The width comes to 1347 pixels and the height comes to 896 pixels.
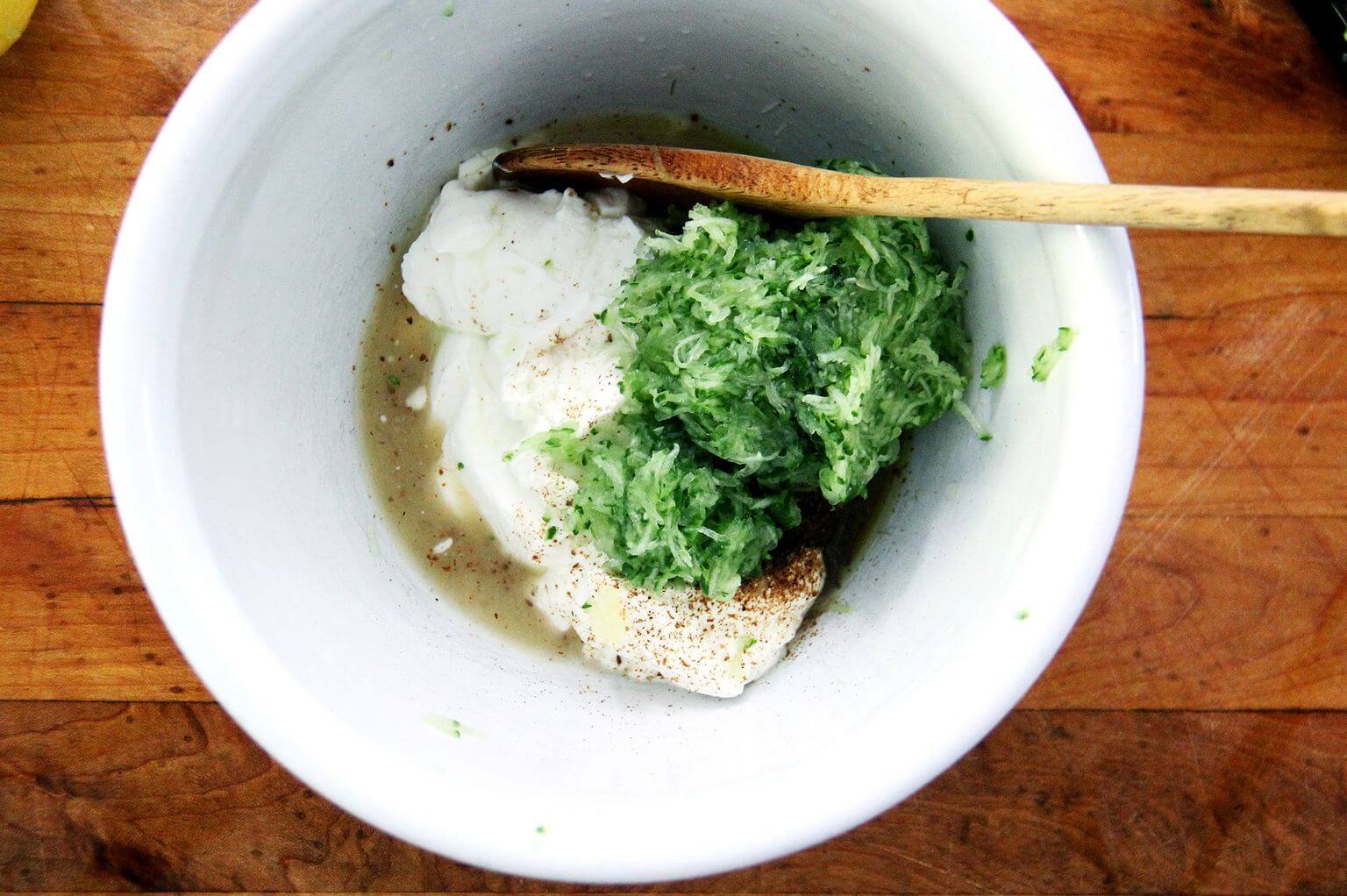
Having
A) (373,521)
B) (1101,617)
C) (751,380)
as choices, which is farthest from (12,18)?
(1101,617)

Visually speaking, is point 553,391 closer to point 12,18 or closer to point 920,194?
point 920,194

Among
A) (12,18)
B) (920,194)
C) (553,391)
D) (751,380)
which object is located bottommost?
(553,391)

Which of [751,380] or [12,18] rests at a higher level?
[12,18]

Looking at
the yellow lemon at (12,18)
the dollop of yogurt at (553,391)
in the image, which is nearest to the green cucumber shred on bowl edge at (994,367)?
the dollop of yogurt at (553,391)

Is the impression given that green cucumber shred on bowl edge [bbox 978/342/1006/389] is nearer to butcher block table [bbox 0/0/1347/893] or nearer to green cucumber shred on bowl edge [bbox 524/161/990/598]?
green cucumber shred on bowl edge [bbox 524/161/990/598]

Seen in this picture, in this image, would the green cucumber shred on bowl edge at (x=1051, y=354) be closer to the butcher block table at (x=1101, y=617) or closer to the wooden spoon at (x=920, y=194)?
the wooden spoon at (x=920, y=194)
